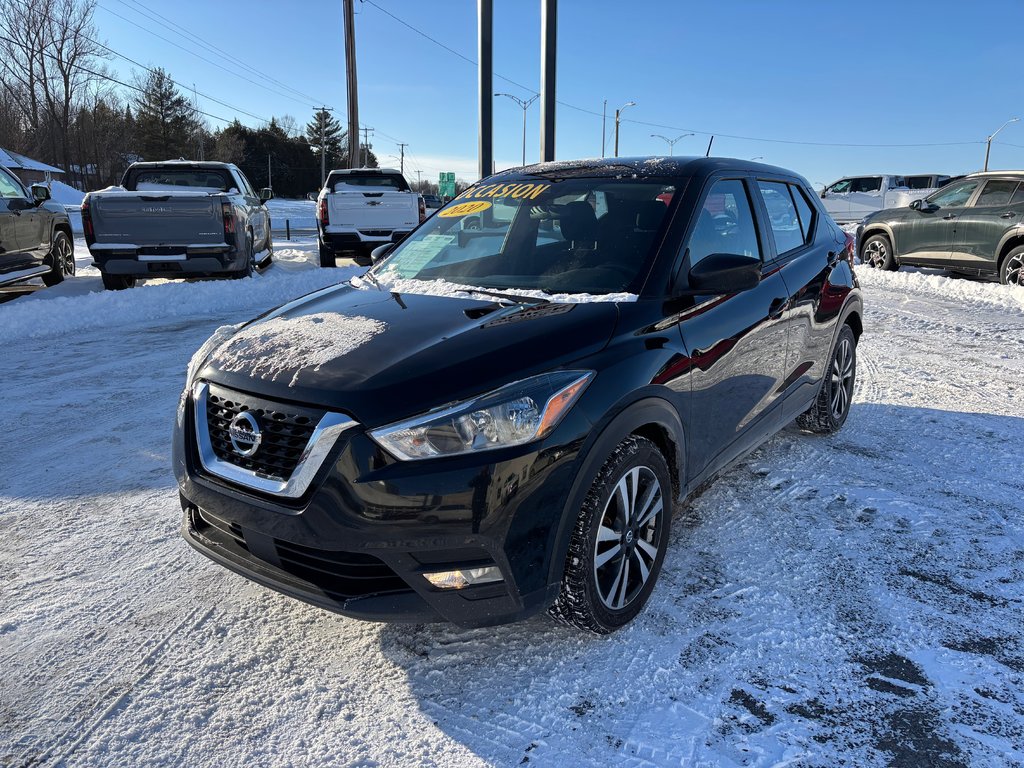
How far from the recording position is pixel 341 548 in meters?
2.21

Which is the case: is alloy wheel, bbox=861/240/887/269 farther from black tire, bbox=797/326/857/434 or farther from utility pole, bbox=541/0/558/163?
black tire, bbox=797/326/857/434

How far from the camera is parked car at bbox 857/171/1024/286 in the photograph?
11570mm

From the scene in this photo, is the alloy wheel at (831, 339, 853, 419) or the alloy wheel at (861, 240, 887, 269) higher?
the alloy wheel at (861, 240, 887, 269)

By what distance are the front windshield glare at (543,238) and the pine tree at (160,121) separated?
227ft

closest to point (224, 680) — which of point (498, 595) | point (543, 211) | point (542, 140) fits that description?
point (498, 595)

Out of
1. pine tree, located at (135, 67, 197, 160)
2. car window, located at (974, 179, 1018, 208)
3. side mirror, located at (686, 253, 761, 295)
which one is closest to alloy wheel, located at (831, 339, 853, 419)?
side mirror, located at (686, 253, 761, 295)

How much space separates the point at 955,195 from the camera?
41.5 feet

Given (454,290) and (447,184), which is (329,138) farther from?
(454,290)

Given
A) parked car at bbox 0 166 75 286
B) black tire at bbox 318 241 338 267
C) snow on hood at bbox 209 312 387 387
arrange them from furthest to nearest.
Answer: black tire at bbox 318 241 338 267 → parked car at bbox 0 166 75 286 → snow on hood at bbox 209 312 387 387

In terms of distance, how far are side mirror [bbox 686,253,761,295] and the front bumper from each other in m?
1.01

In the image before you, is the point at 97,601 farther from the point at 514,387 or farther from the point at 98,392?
the point at 98,392

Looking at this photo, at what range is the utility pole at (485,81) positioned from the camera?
19.1 metres

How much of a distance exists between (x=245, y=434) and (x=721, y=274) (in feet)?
6.47

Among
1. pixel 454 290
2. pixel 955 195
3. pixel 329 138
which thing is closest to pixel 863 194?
pixel 955 195
